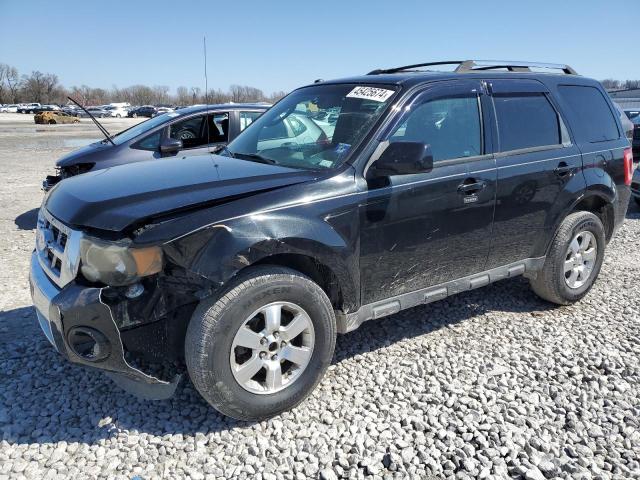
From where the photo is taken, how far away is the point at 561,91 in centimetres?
436

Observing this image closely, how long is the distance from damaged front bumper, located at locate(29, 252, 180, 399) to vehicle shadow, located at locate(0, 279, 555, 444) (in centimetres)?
35

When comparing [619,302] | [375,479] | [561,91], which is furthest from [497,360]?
[561,91]

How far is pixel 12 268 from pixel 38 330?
1928mm

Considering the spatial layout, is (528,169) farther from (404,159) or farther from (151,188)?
(151,188)

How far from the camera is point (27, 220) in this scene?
7.70 meters

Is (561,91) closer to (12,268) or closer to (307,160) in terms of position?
(307,160)

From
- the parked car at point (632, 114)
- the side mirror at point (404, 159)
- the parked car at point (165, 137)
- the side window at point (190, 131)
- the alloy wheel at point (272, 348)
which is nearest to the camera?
the alloy wheel at point (272, 348)

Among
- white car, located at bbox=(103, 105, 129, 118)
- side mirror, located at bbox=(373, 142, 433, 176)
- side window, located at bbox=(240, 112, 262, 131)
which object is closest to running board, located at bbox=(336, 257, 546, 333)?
side mirror, located at bbox=(373, 142, 433, 176)

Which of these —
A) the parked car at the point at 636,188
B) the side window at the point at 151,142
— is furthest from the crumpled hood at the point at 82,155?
the parked car at the point at 636,188

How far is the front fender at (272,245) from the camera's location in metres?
2.55

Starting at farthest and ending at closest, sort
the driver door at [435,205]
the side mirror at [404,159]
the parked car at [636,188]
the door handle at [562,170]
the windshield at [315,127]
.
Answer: the parked car at [636,188] → the door handle at [562,170] → the windshield at [315,127] → the driver door at [435,205] → the side mirror at [404,159]

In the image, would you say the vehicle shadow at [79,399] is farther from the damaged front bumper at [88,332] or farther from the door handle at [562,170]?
the door handle at [562,170]

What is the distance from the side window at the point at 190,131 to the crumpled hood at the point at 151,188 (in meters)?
3.84

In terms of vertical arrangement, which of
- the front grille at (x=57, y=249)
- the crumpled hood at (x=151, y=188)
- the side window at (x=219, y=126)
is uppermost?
the side window at (x=219, y=126)
